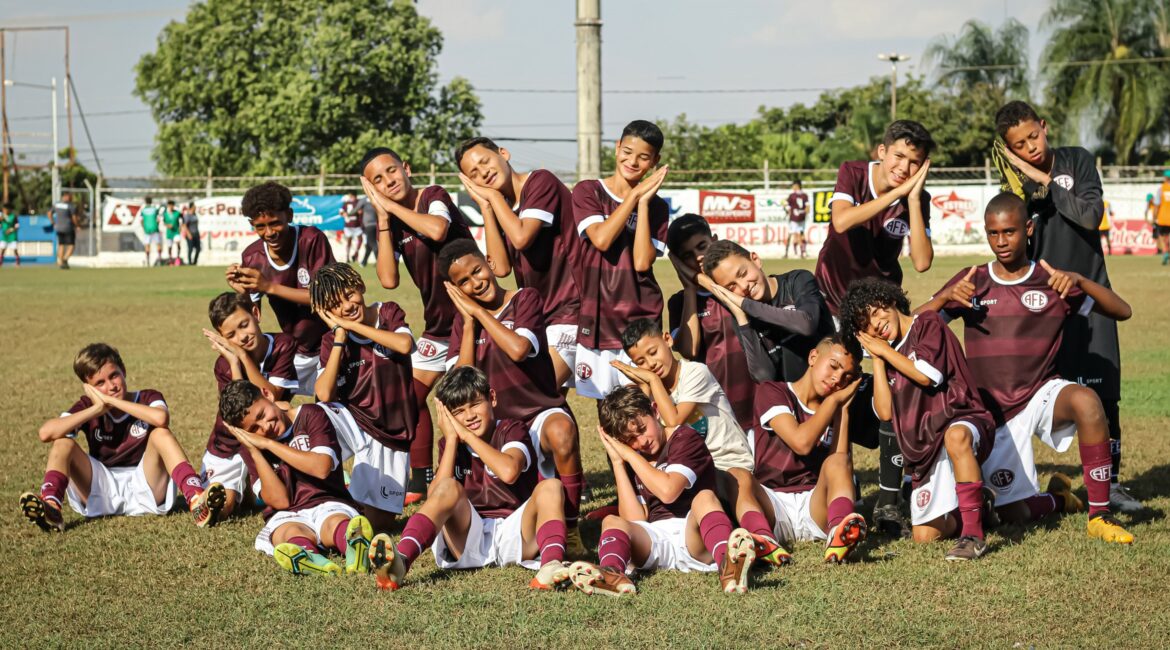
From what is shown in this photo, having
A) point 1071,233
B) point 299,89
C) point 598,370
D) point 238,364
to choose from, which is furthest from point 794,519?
point 299,89

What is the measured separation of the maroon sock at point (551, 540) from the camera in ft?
17.3

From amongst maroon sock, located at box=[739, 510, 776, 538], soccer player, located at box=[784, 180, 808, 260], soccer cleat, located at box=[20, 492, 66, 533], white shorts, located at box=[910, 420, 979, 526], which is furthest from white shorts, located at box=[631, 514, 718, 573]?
soccer player, located at box=[784, 180, 808, 260]

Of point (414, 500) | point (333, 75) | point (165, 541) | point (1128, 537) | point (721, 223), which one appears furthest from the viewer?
point (333, 75)

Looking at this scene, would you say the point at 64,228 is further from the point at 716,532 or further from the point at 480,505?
the point at 716,532

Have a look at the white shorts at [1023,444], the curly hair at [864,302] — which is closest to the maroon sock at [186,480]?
the curly hair at [864,302]

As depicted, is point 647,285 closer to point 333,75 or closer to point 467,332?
point 467,332

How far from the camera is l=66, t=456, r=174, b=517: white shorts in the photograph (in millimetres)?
6816

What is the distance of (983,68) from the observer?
54625 mm

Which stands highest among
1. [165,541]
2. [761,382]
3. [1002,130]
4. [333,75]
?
[333,75]

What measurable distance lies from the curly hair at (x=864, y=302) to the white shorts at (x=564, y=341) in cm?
148

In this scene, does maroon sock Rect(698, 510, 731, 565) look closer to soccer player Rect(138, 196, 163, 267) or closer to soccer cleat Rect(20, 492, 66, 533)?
soccer cleat Rect(20, 492, 66, 533)

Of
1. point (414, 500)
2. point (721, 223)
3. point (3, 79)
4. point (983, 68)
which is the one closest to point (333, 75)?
point (3, 79)

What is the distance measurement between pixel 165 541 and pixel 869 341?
3.63 meters

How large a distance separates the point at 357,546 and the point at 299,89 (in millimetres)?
45956
